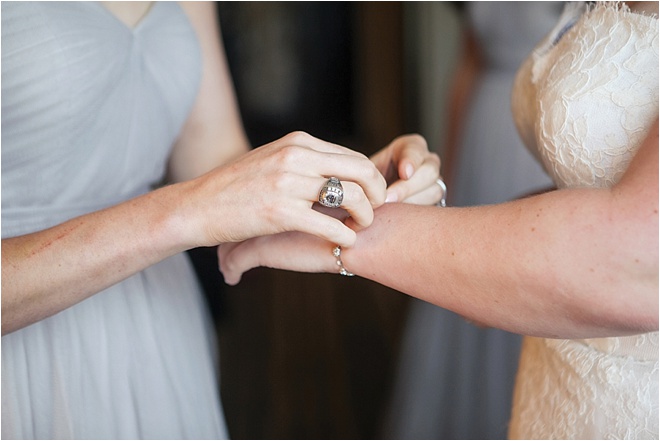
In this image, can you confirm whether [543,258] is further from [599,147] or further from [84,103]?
[84,103]

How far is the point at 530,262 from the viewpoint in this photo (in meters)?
0.86

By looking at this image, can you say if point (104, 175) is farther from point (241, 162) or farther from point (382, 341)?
point (382, 341)

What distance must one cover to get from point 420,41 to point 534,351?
356cm

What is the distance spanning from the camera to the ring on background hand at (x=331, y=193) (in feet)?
3.10

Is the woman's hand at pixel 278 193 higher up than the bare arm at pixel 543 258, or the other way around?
the woman's hand at pixel 278 193

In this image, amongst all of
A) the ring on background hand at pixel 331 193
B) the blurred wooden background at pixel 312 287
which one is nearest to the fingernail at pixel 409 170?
the ring on background hand at pixel 331 193

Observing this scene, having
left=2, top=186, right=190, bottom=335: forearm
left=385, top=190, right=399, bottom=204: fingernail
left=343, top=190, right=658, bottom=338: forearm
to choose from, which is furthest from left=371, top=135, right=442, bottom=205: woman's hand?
left=2, top=186, right=190, bottom=335: forearm

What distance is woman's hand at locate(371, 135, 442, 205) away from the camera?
45.0 inches

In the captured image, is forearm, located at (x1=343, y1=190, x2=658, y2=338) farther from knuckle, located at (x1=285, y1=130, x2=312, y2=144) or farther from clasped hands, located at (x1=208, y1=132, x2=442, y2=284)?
knuckle, located at (x1=285, y1=130, x2=312, y2=144)

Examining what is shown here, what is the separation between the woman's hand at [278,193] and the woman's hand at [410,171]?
6.0 inches

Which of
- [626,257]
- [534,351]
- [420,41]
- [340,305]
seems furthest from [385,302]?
[626,257]

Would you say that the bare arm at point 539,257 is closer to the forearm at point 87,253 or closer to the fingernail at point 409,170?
the fingernail at point 409,170

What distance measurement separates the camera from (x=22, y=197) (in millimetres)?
1176

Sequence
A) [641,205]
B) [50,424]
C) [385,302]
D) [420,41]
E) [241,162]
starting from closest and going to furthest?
Answer: 1. [641,205]
2. [241,162]
3. [50,424]
4. [385,302]
5. [420,41]
